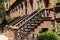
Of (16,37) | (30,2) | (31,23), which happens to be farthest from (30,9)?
(16,37)

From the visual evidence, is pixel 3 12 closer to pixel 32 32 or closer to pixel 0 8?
pixel 0 8

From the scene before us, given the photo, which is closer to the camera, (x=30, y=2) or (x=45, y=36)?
(x=45, y=36)

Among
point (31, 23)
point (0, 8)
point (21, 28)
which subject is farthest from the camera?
point (0, 8)

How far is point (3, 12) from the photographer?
183ft

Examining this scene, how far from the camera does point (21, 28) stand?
20094 millimetres

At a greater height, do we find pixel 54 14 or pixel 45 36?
pixel 54 14

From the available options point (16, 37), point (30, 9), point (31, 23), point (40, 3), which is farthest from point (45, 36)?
point (30, 9)

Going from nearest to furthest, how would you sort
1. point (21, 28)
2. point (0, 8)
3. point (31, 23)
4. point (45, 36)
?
point (45, 36) → point (21, 28) → point (31, 23) → point (0, 8)

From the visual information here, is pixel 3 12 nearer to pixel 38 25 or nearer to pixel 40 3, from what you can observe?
pixel 40 3

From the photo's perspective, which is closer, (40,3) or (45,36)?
(45,36)

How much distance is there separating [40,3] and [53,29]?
545 centimetres

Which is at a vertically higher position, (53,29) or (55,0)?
(55,0)

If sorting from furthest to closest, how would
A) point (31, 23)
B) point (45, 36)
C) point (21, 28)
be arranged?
point (31, 23)
point (21, 28)
point (45, 36)

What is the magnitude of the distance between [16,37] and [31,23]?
9.91 feet
